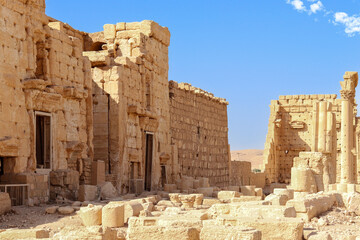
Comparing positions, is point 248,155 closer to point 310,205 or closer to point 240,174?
point 240,174

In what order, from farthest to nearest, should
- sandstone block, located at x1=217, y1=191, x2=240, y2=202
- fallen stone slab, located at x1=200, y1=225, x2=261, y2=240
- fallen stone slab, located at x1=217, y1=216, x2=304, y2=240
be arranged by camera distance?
sandstone block, located at x1=217, y1=191, x2=240, y2=202 → fallen stone slab, located at x1=217, y1=216, x2=304, y2=240 → fallen stone slab, located at x1=200, y1=225, x2=261, y2=240

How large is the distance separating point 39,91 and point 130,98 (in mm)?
5920

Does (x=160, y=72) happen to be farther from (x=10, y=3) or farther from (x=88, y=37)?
(x=10, y=3)

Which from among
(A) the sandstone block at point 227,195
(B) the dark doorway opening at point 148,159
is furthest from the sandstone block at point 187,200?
(B) the dark doorway opening at point 148,159

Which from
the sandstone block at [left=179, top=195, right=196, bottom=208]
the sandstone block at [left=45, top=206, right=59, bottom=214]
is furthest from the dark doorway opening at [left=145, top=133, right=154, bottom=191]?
the sandstone block at [left=45, top=206, right=59, bottom=214]

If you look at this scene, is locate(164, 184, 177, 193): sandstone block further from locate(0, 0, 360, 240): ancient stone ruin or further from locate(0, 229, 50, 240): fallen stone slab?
locate(0, 229, 50, 240): fallen stone slab

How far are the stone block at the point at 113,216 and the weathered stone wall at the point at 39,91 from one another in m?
4.28

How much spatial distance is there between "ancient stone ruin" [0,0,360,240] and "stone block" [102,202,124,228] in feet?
0.07

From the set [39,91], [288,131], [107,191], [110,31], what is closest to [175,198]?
[107,191]

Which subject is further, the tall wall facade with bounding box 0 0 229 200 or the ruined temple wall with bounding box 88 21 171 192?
the ruined temple wall with bounding box 88 21 171 192

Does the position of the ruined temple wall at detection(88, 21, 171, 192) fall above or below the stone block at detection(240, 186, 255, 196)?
above

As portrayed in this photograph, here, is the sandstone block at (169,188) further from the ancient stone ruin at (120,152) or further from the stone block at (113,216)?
the stone block at (113,216)

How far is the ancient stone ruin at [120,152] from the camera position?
35.6ft

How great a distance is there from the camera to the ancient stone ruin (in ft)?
35.6
